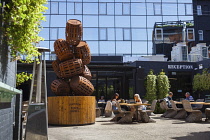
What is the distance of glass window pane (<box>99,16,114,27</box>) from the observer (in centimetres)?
2694

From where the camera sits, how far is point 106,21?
1064 inches

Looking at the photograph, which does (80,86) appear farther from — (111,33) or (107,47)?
(111,33)

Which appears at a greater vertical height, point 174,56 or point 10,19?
point 174,56

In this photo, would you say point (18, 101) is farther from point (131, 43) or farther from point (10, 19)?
point (131, 43)

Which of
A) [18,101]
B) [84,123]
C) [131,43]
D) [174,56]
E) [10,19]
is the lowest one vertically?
[84,123]

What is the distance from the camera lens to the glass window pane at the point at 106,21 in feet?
88.4

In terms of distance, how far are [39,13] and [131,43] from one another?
23104 mm

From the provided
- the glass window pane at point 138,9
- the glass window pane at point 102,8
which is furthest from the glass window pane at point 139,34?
the glass window pane at point 102,8

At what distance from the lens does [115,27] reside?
88.0 feet

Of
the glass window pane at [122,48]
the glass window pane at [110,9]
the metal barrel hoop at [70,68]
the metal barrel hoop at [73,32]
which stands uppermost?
the glass window pane at [110,9]

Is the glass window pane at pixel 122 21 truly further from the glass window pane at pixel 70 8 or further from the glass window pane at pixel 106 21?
the glass window pane at pixel 70 8

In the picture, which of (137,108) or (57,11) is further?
(57,11)

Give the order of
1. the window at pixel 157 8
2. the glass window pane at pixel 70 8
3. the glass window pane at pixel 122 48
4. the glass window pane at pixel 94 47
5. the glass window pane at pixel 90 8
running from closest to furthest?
the glass window pane at pixel 94 47 < the glass window pane at pixel 122 48 < the glass window pane at pixel 70 8 < the glass window pane at pixel 90 8 < the window at pixel 157 8

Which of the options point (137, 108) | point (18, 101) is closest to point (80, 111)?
point (137, 108)
